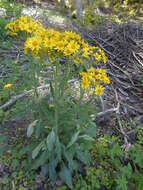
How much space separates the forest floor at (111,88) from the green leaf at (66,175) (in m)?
0.20

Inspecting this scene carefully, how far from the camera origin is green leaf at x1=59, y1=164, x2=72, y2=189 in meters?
1.89

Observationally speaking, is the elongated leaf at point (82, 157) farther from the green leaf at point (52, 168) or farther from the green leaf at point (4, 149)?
the green leaf at point (4, 149)

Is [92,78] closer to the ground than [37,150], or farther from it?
farther from it

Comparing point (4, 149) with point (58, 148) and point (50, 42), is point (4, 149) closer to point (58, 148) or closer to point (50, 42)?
point (58, 148)

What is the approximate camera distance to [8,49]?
382cm

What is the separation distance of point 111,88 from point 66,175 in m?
1.64

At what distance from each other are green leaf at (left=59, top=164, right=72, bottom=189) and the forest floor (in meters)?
0.20

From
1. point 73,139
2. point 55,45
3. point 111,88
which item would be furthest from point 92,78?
point 111,88

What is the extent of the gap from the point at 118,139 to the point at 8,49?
2.31m

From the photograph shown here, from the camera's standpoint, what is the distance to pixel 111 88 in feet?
10.7

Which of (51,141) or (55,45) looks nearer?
(55,45)

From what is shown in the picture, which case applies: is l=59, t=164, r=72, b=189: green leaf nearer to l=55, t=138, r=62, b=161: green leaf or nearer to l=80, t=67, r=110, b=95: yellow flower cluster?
l=55, t=138, r=62, b=161: green leaf

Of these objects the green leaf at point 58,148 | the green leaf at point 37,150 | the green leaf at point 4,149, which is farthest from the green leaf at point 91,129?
the green leaf at point 4,149

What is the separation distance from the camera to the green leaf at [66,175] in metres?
1.89
